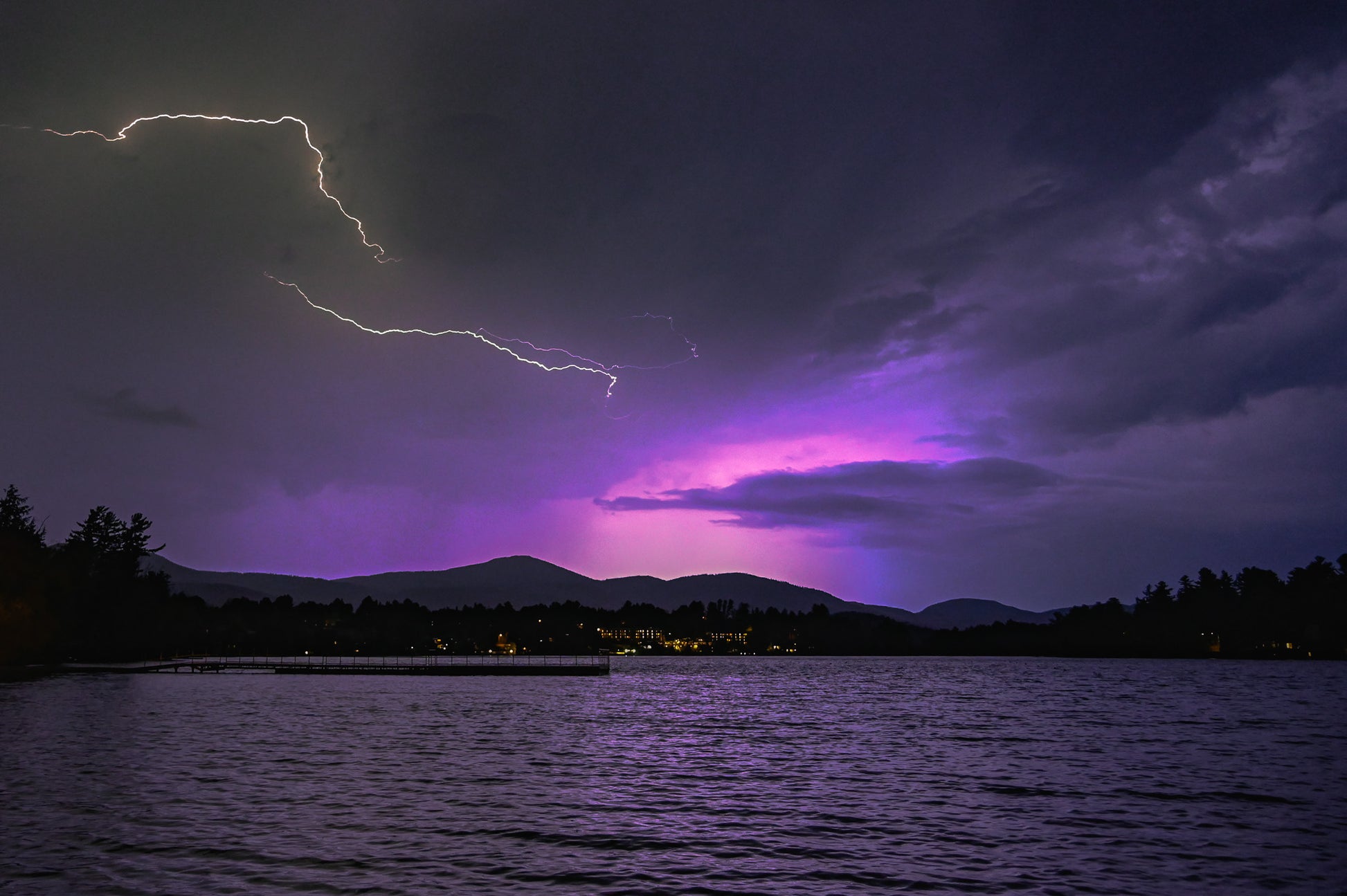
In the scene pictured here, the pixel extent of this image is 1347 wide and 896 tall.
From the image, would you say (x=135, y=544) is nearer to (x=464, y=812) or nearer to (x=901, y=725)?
(x=901, y=725)

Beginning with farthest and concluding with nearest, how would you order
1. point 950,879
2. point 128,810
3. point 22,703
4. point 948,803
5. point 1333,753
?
point 22,703
point 1333,753
point 948,803
point 128,810
point 950,879

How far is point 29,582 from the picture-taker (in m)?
120

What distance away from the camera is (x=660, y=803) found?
33031 mm

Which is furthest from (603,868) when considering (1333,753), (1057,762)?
(1333,753)

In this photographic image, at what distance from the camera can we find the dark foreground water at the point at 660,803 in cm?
2227

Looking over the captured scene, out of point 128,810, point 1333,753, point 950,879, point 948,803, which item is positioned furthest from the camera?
point 1333,753

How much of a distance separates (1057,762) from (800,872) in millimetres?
29575

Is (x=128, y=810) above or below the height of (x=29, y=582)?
below

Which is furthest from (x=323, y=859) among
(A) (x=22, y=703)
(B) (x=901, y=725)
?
(A) (x=22, y=703)

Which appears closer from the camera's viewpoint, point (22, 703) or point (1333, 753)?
point (1333, 753)

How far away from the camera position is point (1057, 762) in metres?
46.4

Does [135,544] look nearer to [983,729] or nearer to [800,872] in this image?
[983,729]

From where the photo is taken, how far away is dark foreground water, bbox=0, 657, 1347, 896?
22266mm

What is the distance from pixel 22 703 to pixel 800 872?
76.0 m
